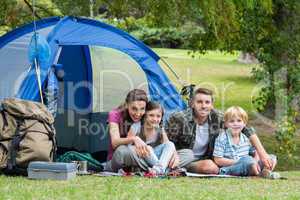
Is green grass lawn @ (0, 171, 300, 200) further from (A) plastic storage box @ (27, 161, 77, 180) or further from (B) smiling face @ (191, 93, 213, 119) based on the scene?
(B) smiling face @ (191, 93, 213, 119)

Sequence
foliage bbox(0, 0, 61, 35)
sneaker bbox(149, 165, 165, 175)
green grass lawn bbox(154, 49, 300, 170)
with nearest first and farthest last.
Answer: sneaker bbox(149, 165, 165, 175), foliage bbox(0, 0, 61, 35), green grass lawn bbox(154, 49, 300, 170)

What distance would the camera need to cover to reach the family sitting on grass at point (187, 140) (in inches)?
237

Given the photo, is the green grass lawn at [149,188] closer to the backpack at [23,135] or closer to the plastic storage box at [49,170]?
the plastic storage box at [49,170]

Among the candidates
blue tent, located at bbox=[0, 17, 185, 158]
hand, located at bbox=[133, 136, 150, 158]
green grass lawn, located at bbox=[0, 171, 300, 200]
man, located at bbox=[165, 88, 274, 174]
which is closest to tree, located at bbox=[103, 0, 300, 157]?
blue tent, located at bbox=[0, 17, 185, 158]

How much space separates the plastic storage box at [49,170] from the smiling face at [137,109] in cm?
96

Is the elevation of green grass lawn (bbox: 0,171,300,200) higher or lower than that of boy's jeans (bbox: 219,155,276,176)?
lower

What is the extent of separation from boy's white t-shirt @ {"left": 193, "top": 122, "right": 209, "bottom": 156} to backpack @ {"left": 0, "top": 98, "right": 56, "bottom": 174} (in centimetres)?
138

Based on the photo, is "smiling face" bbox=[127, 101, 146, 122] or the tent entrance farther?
the tent entrance

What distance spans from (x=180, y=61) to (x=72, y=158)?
1853 cm

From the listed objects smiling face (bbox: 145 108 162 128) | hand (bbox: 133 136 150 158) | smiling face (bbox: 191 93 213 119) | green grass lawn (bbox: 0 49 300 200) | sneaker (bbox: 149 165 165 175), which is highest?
smiling face (bbox: 191 93 213 119)

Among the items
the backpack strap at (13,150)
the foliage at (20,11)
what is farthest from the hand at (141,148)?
the foliage at (20,11)

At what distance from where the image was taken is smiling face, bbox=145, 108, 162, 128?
6.17 meters

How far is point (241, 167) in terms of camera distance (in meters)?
6.05

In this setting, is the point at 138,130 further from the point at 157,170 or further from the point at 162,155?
the point at 157,170
